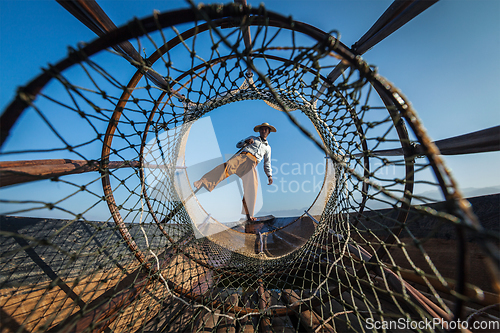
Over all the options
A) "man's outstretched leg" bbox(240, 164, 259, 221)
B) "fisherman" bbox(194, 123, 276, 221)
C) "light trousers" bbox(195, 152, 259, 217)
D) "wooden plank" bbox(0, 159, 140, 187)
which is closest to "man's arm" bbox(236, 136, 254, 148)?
"fisherman" bbox(194, 123, 276, 221)

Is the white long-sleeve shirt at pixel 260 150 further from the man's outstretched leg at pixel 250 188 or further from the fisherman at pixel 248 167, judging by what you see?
the man's outstretched leg at pixel 250 188

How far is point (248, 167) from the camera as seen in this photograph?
3412 mm

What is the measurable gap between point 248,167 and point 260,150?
0.41m

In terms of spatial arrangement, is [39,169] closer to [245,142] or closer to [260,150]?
[245,142]


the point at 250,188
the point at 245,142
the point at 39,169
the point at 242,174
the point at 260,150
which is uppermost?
the point at 245,142

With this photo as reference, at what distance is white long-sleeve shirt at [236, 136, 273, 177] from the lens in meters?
3.31

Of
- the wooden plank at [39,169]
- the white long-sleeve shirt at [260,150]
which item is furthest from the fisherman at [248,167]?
the wooden plank at [39,169]

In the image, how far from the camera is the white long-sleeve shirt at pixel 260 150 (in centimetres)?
331

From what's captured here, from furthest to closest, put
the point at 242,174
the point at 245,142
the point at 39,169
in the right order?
the point at 242,174 → the point at 245,142 → the point at 39,169

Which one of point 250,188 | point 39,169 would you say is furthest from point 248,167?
point 39,169

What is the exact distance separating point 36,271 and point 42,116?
6.05 ft

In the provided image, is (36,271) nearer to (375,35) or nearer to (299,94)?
(299,94)

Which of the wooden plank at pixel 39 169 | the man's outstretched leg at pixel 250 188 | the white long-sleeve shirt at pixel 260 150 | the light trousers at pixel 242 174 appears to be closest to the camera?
the wooden plank at pixel 39 169

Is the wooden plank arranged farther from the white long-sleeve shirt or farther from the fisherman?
the white long-sleeve shirt
